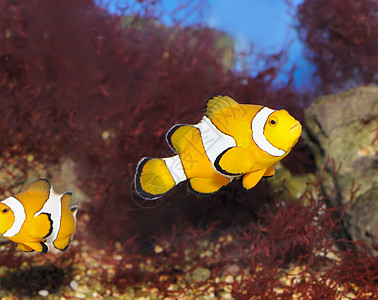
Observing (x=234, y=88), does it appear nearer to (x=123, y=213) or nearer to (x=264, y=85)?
(x=264, y=85)

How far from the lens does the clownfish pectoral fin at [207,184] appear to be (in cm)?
149

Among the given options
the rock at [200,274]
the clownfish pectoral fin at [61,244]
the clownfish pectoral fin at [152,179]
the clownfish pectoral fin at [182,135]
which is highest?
the clownfish pectoral fin at [182,135]

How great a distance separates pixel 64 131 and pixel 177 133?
2.32 metres

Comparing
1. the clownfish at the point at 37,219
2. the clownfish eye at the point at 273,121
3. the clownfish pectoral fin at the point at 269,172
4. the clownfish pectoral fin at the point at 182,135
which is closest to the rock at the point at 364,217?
the clownfish pectoral fin at the point at 269,172

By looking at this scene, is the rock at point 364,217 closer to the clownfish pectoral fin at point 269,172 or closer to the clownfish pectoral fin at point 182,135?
the clownfish pectoral fin at point 269,172

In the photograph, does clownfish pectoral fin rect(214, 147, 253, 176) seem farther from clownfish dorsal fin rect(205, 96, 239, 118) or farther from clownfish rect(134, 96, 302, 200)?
clownfish dorsal fin rect(205, 96, 239, 118)

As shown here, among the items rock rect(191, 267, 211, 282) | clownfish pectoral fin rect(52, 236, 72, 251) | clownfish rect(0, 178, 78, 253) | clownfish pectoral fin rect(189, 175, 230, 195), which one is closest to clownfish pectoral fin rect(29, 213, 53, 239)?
clownfish rect(0, 178, 78, 253)

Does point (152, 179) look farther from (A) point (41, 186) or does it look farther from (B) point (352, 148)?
(B) point (352, 148)

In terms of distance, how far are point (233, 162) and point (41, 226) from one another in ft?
3.32

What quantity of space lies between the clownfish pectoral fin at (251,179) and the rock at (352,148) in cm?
189

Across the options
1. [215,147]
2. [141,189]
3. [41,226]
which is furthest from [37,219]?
[215,147]

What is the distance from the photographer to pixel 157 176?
1.50m

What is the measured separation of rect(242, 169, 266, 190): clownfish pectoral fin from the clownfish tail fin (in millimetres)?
248

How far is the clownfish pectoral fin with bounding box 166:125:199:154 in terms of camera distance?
149 centimetres
